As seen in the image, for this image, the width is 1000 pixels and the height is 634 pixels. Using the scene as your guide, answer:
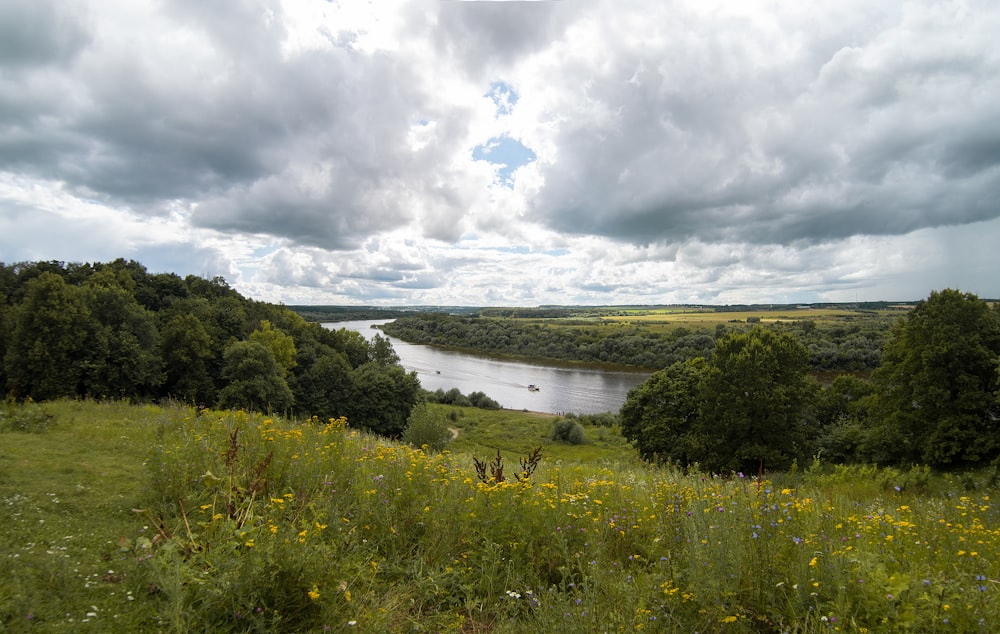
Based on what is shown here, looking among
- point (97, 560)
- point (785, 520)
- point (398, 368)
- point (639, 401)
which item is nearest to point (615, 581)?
point (785, 520)

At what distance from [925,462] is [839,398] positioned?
10059 millimetres

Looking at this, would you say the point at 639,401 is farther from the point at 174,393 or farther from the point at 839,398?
the point at 174,393

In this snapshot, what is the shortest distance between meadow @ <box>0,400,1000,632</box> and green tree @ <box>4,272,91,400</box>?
1163 inches

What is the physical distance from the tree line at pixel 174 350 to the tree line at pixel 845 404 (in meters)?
17.2

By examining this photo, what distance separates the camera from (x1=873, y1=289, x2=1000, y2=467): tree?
18.6m

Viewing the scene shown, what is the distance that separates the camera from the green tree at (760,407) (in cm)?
2217

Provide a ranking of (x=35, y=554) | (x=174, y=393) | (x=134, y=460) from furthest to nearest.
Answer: (x=174, y=393) → (x=134, y=460) → (x=35, y=554)

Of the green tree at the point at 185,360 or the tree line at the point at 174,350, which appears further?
the green tree at the point at 185,360

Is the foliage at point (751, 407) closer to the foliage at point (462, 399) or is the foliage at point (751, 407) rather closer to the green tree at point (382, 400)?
the green tree at point (382, 400)

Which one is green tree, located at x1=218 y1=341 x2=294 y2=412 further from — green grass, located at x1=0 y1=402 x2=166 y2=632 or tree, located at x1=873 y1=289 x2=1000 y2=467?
tree, located at x1=873 y1=289 x2=1000 y2=467

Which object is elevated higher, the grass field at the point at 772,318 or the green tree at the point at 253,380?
the grass field at the point at 772,318

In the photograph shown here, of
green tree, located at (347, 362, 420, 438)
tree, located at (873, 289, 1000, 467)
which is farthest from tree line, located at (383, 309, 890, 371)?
green tree, located at (347, 362, 420, 438)

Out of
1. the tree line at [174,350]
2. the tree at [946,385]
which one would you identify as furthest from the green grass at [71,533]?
the tree at [946,385]

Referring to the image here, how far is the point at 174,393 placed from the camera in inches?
1364
